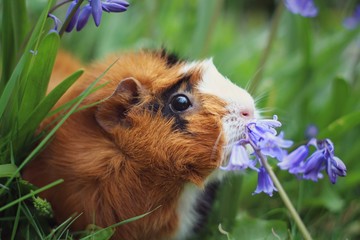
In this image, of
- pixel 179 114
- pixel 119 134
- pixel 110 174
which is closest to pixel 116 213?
pixel 110 174

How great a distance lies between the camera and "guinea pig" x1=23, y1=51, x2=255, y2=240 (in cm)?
163

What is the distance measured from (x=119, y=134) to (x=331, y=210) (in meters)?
1.04

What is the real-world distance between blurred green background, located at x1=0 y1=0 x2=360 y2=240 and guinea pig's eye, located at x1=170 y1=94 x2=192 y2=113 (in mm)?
267

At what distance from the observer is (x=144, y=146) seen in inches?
65.1

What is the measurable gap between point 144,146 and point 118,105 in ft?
0.57

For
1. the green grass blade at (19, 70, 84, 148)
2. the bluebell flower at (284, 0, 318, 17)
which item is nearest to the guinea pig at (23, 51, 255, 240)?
the green grass blade at (19, 70, 84, 148)

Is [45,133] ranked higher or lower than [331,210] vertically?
higher

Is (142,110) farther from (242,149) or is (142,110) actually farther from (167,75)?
(242,149)

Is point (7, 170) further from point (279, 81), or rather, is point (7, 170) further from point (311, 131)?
point (279, 81)

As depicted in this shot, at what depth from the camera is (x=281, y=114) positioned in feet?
8.76

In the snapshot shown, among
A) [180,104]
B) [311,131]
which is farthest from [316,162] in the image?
[311,131]

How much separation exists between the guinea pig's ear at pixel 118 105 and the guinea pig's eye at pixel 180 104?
5.0 inches

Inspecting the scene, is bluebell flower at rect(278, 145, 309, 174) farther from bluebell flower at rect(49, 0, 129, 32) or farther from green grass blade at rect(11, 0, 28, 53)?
green grass blade at rect(11, 0, 28, 53)

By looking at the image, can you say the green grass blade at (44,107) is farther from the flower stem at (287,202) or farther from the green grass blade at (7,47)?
the flower stem at (287,202)
